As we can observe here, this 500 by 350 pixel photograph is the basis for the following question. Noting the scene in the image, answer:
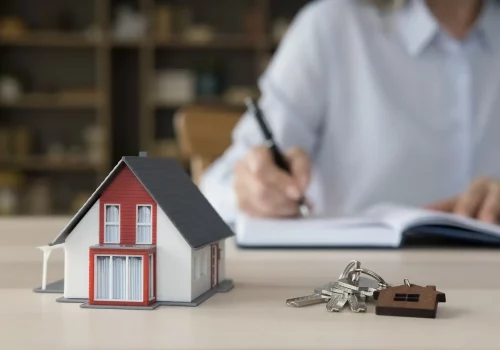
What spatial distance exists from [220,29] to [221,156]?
2958mm

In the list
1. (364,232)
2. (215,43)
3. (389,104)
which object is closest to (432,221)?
(364,232)

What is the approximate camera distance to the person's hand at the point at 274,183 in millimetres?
984

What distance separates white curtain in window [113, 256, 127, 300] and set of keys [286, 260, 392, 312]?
11 cm

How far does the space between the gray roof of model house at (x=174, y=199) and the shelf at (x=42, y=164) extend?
3752mm

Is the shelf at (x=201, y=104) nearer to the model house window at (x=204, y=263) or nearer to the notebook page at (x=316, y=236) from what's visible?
the notebook page at (x=316, y=236)

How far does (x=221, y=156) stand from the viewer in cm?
150

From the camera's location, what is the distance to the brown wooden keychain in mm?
461

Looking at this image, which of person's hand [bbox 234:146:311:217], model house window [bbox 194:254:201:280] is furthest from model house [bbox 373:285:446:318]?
person's hand [bbox 234:146:311:217]

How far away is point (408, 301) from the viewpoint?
472mm

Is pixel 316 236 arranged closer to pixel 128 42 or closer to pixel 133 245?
pixel 133 245

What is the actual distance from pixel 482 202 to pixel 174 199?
2.08ft

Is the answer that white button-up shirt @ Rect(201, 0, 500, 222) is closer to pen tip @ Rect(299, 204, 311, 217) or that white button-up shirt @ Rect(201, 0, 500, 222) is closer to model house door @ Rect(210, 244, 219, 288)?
pen tip @ Rect(299, 204, 311, 217)

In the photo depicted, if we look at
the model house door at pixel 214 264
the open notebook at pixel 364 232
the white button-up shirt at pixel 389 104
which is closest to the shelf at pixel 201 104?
the white button-up shirt at pixel 389 104

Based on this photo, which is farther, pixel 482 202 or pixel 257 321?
pixel 482 202
